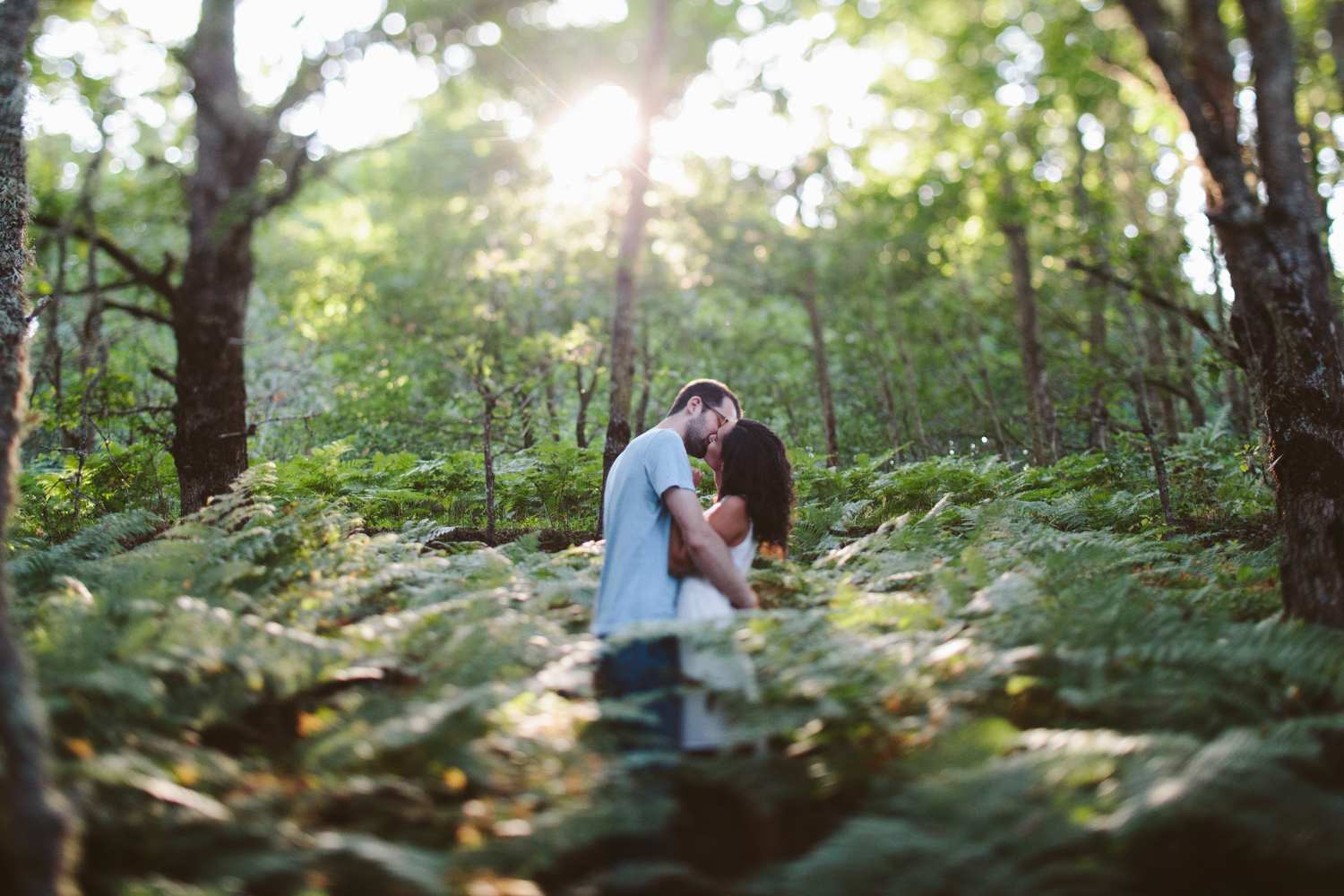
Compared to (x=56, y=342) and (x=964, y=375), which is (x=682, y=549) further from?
(x=964, y=375)

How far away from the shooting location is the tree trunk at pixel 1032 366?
393 inches

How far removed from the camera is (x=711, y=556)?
2.92m

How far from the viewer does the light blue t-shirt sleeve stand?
3.04 meters

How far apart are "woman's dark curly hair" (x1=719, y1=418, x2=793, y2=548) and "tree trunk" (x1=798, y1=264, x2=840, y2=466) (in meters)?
7.20

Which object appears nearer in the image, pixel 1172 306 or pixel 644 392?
pixel 1172 306

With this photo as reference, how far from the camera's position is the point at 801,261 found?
41.8 ft

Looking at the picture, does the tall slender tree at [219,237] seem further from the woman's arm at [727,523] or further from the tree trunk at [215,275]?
the woman's arm at [727,523]

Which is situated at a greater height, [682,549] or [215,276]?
[215,276]

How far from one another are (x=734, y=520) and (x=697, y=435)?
0.61 m

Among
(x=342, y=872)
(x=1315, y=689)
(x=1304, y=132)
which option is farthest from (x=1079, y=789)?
(x=1304, y=132)

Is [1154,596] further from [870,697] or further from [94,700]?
[94,700]

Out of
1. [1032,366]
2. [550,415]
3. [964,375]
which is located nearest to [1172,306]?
[1032,366]

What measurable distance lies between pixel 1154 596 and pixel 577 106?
8.52 meters

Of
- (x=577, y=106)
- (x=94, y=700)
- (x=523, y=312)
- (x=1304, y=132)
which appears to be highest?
(x=577, y=106)
